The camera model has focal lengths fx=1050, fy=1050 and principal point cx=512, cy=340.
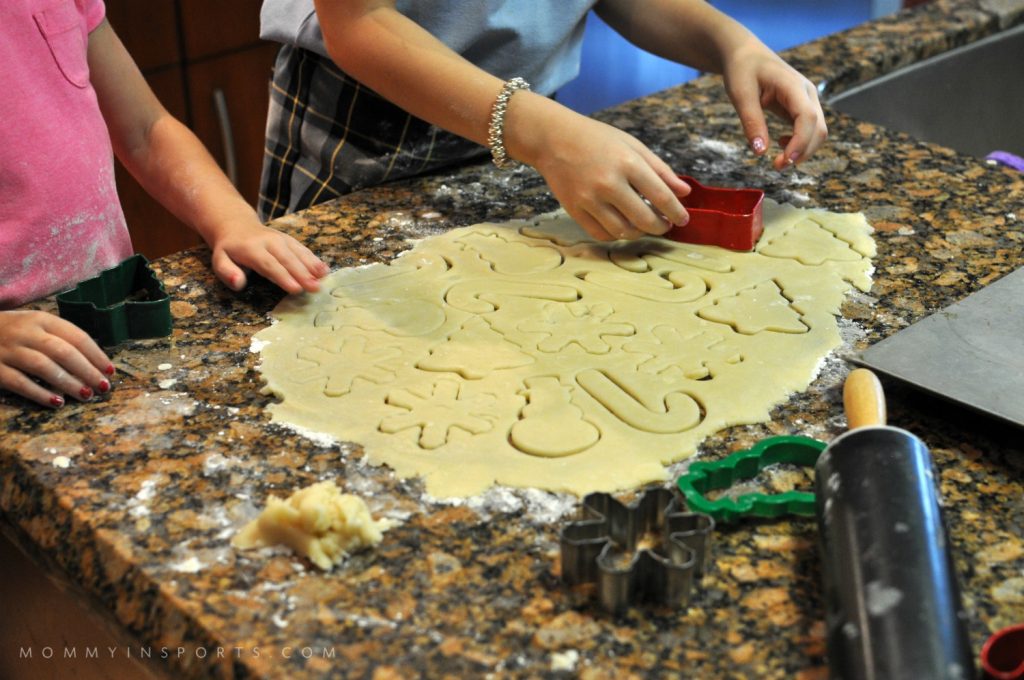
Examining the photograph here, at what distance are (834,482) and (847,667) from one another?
16cm

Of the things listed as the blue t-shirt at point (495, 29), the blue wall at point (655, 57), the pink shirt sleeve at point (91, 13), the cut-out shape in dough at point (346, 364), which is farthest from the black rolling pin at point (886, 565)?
the blue wall at point (655, 57)

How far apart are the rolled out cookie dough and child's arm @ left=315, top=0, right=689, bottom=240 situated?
7 cm

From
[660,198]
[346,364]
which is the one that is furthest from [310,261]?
[660,198]

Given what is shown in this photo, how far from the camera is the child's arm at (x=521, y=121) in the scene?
117cm

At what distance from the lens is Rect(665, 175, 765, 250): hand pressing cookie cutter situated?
1249 millimetres

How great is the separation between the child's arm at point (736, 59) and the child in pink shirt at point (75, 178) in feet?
2.02

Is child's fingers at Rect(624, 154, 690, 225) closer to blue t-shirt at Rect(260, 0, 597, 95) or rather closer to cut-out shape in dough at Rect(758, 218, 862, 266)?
cut-out shape in dough at Rect(758, 218, 862, 266)

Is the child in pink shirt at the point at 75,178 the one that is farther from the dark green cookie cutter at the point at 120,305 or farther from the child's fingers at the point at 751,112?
the child's fingers at the point at 751,112

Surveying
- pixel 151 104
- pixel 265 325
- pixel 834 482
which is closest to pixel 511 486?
pixel 834 482

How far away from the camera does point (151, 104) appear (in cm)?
132

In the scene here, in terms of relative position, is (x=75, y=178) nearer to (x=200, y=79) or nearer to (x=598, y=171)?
(x=598, y=171)

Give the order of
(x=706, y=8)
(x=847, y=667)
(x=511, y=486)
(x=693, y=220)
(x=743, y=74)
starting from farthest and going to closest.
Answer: (x=706, y=8) → (x=743, y=74) → (x=693, y=220) → (x=511, y=486) → (x=847, y=667)

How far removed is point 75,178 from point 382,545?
660 millimetres

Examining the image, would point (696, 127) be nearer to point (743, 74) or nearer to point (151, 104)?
point (743, 74)
